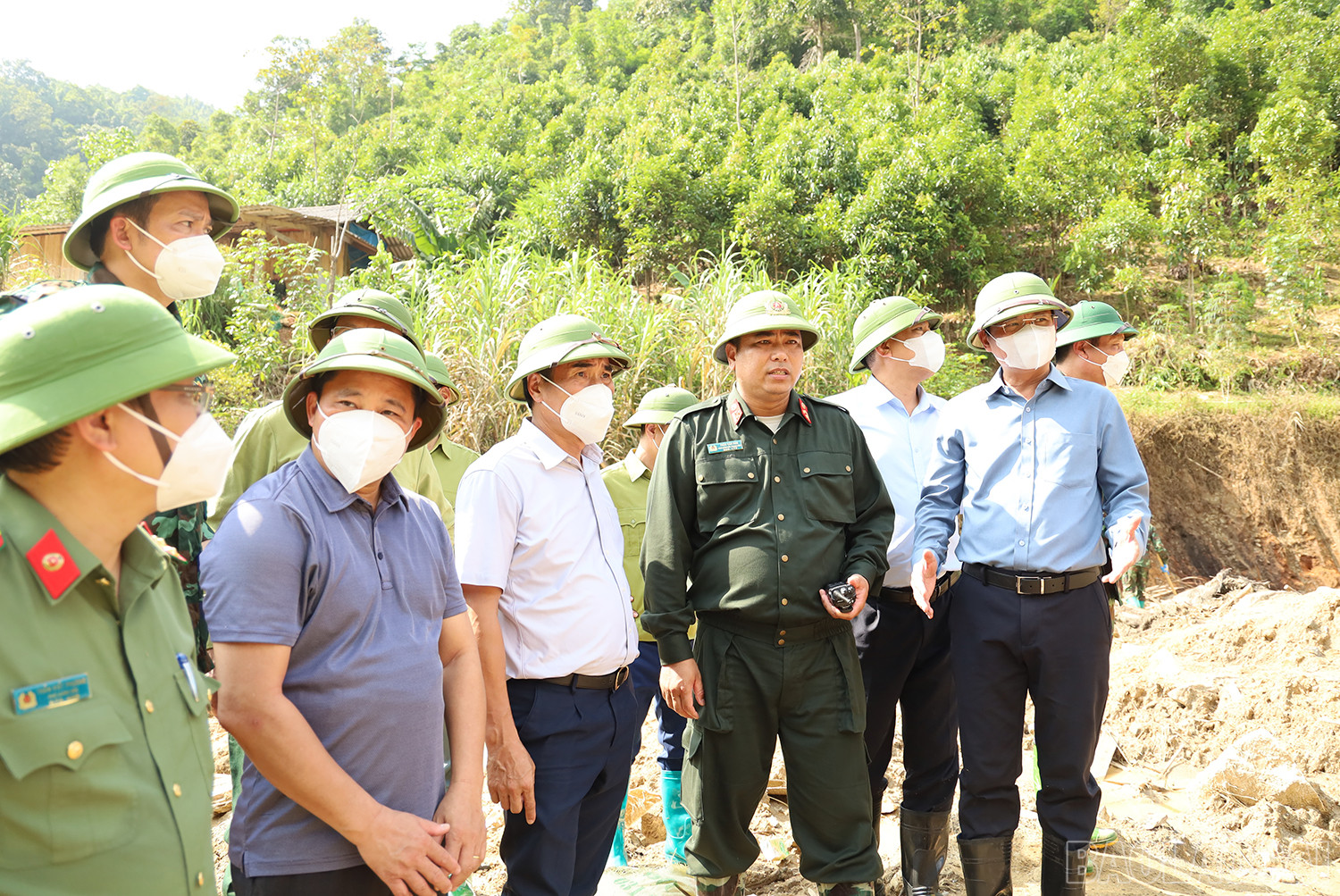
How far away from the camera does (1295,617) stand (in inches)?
275

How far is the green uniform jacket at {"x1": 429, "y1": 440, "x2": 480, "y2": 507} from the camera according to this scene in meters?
3.94

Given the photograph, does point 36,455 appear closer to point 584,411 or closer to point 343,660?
point 343,660

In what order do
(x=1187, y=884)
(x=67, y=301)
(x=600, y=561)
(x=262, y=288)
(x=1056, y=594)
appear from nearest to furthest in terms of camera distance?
(x=67, y=301), (x=600, y=561), (x=1056, y=594), (x=1187, y=884), (x=262, y=288)

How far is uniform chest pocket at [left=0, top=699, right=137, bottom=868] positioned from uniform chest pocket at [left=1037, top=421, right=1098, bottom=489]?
2.93 metres

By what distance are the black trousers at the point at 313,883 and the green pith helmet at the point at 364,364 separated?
956 millimetres

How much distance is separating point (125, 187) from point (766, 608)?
2.27 meters

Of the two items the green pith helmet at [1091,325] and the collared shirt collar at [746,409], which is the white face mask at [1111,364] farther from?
the collared shirt collar at [746,409]

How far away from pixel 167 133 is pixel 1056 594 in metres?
50.6

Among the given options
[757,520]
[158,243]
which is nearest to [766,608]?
[757,520]

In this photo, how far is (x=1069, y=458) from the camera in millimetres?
3230

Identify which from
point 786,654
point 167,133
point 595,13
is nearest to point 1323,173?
point 786,654

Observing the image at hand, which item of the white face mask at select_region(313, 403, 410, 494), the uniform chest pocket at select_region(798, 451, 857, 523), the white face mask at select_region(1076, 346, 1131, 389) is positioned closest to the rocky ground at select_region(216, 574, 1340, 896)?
→ the uniform chest pocket at select_region(798, 451, 857, 523)

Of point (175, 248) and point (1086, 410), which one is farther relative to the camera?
point (1086, 410)

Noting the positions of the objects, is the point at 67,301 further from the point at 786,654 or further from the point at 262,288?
the point at 262,288
